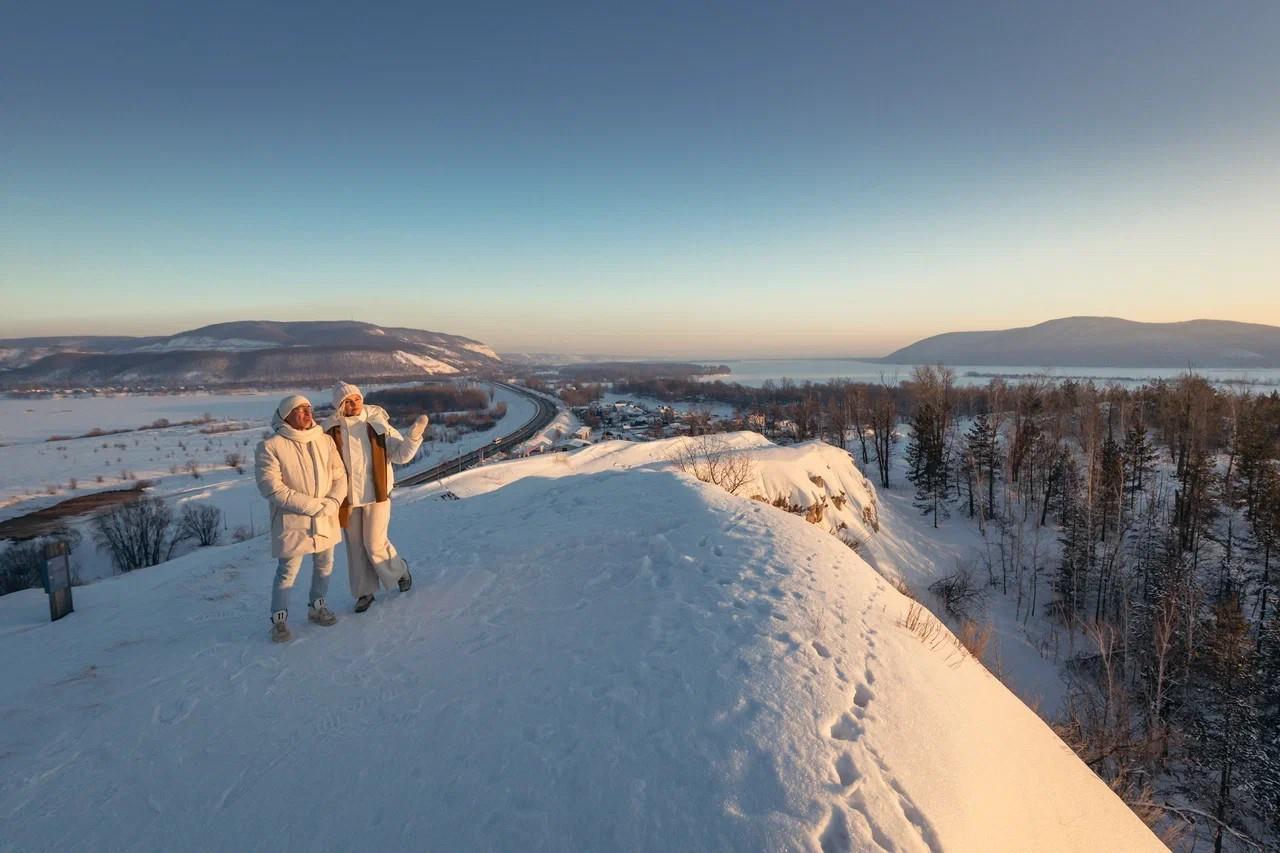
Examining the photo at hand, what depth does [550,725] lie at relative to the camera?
11.3 ft

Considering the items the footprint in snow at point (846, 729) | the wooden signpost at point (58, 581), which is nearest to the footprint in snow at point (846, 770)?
the footprint in snow at point (846, 729)

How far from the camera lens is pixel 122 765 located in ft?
11.5

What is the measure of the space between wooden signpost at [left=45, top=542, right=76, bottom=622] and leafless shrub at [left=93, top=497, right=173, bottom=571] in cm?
2413

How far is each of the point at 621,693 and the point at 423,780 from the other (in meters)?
1.34

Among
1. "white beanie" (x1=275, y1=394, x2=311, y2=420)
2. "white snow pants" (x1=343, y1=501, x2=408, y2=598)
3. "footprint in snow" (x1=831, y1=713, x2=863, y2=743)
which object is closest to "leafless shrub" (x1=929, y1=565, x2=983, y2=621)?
"footprint in snow" (x1=831, y1=713, x2=863, y2=743)

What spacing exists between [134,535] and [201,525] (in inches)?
140

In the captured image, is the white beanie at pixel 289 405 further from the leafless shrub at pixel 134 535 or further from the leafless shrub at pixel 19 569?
the leafless shrub at pixel 134 535

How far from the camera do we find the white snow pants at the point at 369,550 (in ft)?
18.2

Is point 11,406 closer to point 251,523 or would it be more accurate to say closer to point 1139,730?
point 251,523

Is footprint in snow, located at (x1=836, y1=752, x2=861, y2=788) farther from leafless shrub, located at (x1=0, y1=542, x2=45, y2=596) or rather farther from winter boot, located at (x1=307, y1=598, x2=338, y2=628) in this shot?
leafless shrub, located at (x1=0, y1=542, x2=45, y2=596)

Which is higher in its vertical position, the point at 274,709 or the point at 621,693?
the point at 621,693

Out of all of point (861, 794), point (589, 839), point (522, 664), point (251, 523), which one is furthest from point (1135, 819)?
point (251, 523)

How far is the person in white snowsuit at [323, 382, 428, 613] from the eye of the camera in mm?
5309

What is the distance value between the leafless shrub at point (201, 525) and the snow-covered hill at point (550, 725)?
2886 centimetres
